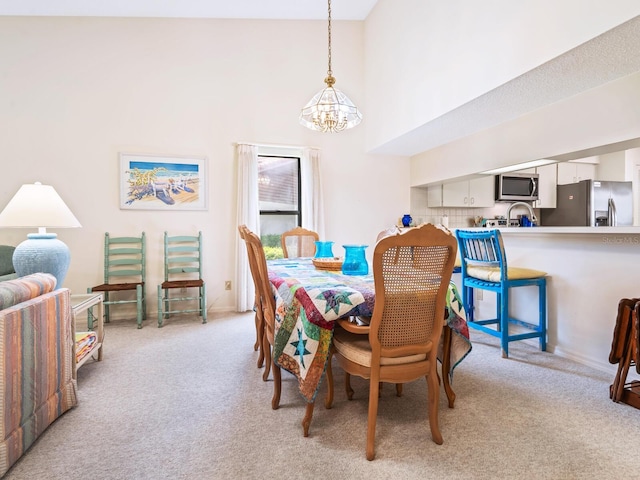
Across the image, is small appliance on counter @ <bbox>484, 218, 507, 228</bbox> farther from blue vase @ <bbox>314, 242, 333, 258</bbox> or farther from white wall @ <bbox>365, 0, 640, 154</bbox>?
blue vase @ <bbox>314, 242, 333, 258</bbox>

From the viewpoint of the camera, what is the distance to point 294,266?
98.3 inches

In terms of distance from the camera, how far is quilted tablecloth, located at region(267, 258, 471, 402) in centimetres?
152

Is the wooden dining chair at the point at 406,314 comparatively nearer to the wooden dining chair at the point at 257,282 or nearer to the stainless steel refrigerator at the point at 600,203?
the wooden dining chair at the point at 257,282

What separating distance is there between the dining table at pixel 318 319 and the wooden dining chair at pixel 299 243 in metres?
1.47

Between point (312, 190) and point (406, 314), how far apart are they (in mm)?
3121

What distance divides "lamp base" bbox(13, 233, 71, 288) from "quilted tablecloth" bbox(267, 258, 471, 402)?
1.80 metres

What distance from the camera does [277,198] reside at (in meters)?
4.59

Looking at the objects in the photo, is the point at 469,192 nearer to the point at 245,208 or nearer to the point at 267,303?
the point at 245,208

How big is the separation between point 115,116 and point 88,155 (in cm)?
54

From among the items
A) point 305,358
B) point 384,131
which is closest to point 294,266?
point 305,358

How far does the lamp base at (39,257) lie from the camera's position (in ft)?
7.91

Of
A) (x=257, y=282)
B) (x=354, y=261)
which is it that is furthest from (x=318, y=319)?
(x=257, y=282)

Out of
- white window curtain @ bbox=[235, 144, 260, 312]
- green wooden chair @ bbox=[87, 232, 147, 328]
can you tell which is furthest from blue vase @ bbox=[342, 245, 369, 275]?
green wooden chair @ bbox=[87, 232, 147, 328]

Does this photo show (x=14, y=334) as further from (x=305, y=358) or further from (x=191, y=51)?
(x=191, y=51)
